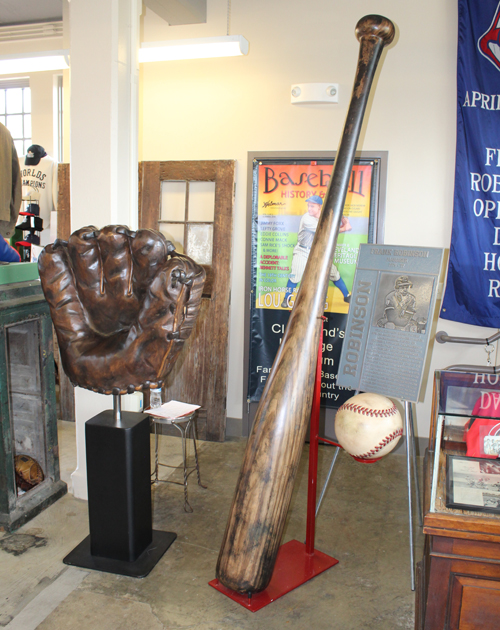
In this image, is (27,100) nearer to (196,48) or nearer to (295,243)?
(196,48)

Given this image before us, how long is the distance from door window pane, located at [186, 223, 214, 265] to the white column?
3.67 ft

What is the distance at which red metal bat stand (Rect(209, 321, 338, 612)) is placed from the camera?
2275 mm

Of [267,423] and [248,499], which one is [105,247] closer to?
[267,423]

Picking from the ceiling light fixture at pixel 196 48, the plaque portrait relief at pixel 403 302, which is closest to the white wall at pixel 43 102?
the ceiling light fixture at pixel 196 48

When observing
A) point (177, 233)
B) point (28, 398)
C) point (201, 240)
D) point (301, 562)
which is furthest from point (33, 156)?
point (301, 562)

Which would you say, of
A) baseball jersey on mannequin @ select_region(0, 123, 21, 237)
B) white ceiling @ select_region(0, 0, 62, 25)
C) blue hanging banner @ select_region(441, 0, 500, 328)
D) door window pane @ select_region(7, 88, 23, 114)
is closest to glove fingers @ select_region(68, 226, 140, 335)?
baseball jersey on mannequin @ select_region(0, 123, 21, 237)

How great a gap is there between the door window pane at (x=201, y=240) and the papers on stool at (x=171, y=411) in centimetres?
138

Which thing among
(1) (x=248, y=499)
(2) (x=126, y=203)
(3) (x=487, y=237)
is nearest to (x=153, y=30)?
(2) (x=126, y=203)

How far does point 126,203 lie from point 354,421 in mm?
1767

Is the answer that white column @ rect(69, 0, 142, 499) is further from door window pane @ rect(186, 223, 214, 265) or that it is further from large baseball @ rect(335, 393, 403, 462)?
large baseball @ rect(335, 393, 403, 462)

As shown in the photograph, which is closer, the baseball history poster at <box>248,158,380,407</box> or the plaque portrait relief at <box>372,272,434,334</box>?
the plaque portrait relief at <box>372,272,434,334</box>

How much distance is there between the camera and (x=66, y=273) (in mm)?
2324

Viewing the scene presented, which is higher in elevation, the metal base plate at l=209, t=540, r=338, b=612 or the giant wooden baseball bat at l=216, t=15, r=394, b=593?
the giant wooden baseball bat at l=216, t=15, r=394, b=593

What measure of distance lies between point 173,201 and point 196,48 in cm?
118
